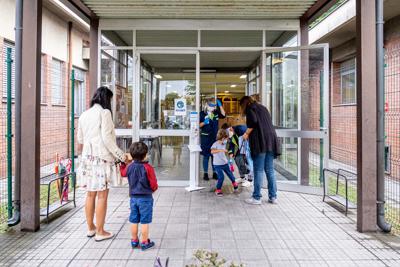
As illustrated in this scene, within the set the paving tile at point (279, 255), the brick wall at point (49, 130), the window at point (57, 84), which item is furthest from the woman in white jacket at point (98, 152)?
the window at point (57, 84)

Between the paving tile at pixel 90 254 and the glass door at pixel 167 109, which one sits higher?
the glass door at pixel 167 109

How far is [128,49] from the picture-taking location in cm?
697

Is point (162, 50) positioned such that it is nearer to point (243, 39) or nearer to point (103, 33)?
point (103, 33)

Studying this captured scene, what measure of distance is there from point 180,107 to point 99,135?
328 cm

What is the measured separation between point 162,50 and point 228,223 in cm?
372

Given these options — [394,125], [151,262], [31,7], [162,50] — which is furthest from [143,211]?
[394,125]

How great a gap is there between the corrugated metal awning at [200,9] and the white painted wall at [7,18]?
2.49 m

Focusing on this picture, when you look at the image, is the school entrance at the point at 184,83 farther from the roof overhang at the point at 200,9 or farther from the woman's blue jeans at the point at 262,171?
the woman's blue jeans at the point at 262,171

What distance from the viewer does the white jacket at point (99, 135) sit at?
3818 mm

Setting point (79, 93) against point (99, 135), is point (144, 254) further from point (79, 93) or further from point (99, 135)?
point (79, 93)

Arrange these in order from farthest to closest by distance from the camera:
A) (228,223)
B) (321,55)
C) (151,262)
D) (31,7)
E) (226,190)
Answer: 1. (226,190)
2. (321,55)
3. (228,223)
4. (31,7)
5. (151,262)

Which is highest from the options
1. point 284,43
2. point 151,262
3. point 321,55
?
point 284,43

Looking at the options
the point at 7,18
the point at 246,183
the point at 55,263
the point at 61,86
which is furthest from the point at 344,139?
the point at 7,18

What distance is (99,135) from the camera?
383 cm
